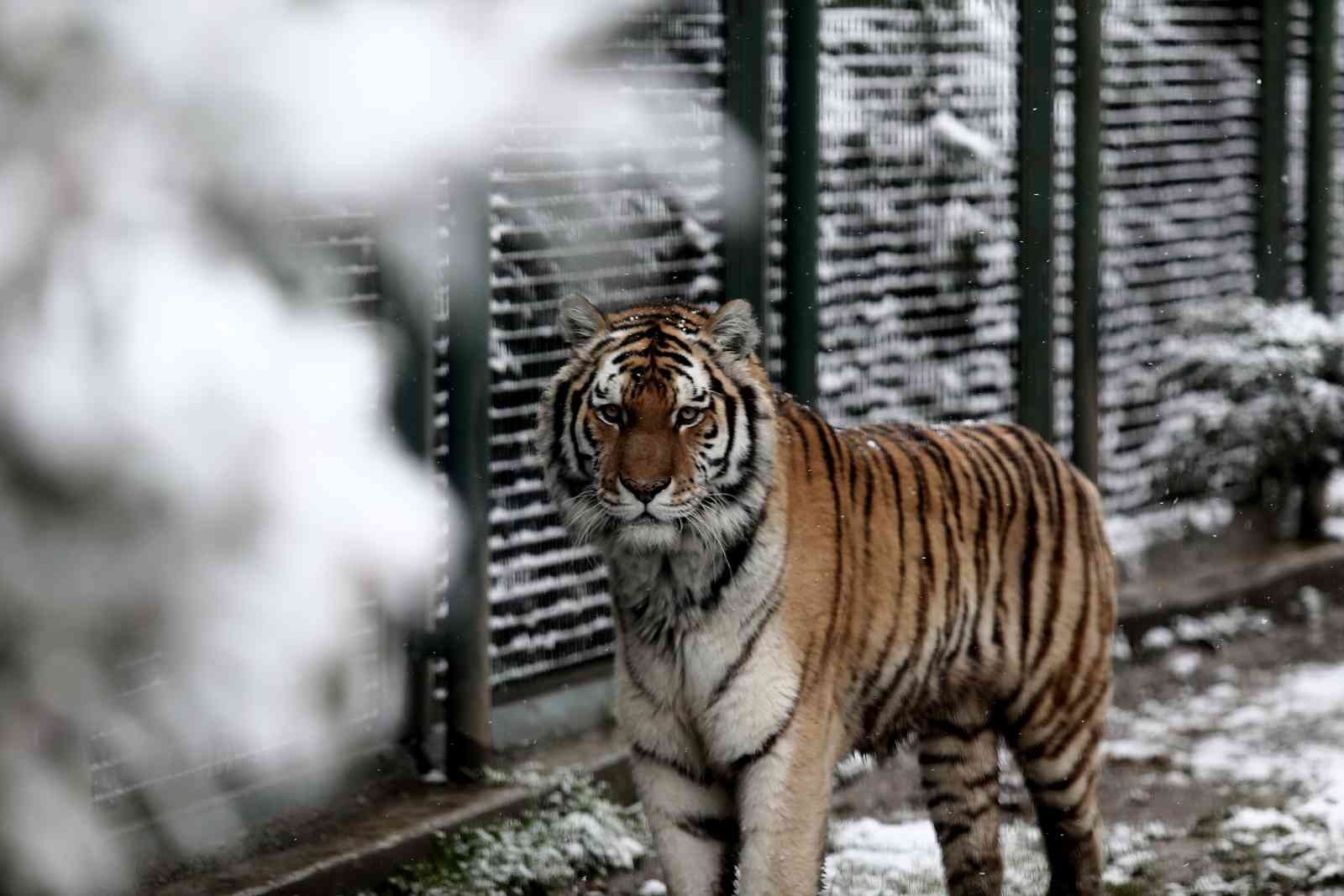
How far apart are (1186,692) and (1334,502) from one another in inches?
104

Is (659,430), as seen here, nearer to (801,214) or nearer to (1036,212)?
(801,214)

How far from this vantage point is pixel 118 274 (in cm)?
126

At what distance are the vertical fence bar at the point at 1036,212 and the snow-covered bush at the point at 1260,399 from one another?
0.91 m

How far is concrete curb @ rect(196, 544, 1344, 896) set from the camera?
368 cm

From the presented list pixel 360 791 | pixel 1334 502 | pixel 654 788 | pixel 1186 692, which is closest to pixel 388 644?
pixel 360 791

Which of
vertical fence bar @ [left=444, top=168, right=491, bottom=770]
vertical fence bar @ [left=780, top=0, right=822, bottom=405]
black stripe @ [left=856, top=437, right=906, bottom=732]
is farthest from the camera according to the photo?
vertical fence bar @ [left=780, top=0, right=822, bottom=405]

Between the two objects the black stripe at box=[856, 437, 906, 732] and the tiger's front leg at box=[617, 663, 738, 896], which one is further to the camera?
the black stripe at box=[856, 437, 906, 732]

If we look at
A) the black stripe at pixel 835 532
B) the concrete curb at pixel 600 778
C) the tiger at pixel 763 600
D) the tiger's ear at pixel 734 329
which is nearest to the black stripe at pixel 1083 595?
the tiger at pixel 763 600

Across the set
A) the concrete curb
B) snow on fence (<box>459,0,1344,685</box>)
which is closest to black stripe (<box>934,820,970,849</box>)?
the concrete curb

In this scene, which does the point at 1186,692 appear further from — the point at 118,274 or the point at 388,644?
the point at 118,274

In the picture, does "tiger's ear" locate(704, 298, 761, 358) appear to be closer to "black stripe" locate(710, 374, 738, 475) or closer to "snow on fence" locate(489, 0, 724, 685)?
"black stripe" locate(710, 374, 738, 475)

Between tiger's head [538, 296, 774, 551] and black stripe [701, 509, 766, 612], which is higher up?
tiger's head [538, 296, 774, 551]

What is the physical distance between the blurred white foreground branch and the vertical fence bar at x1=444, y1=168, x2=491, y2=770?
2.67 meters

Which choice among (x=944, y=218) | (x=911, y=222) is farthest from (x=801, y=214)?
(x=944, y=218)
